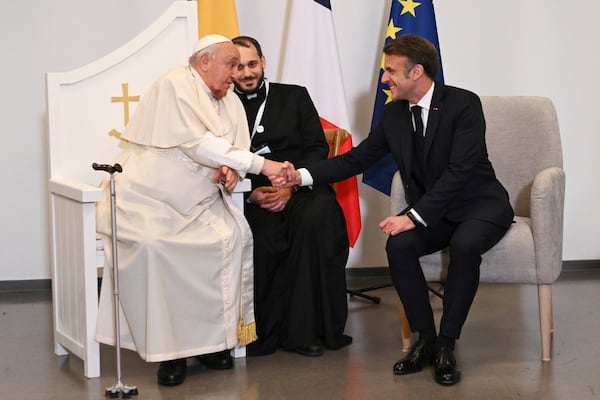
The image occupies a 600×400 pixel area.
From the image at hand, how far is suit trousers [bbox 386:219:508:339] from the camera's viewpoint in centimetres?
362

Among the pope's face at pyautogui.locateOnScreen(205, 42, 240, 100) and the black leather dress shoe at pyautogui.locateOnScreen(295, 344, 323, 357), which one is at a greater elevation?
the pope's face at pyautogui.locateOnScreen(205, 42, 240, 100)

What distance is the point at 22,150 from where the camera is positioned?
A: 5.30m

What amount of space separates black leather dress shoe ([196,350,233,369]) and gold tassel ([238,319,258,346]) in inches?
3.4

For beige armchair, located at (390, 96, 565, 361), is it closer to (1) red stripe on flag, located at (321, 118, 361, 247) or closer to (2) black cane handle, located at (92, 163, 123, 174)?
(1) red stripe on flag, located at (321, 118, 361, 247)

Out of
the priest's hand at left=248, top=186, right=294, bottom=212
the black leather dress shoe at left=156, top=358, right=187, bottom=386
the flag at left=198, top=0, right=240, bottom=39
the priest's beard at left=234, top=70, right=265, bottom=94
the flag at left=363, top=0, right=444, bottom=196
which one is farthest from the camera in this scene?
the flag at left=363, top=0, right=444, bottom=196

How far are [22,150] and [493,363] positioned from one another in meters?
3.08

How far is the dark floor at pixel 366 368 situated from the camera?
11.2ft

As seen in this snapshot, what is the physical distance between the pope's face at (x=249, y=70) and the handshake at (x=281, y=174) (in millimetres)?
508

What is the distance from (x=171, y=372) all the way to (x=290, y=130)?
55.1 inches

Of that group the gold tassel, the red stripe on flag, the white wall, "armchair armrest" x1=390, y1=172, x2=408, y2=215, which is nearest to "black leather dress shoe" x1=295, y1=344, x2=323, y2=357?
the gold tassel

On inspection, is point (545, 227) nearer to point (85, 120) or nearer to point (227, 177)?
point (227, 177)

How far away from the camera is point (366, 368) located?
371cm

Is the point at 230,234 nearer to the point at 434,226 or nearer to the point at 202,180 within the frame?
the point at 202,180

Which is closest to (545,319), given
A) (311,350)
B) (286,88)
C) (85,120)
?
(311,350)
